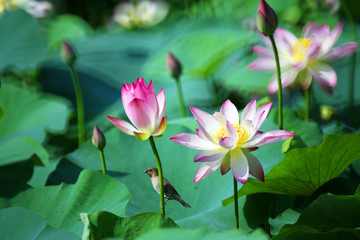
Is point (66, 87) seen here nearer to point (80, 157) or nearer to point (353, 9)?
point (80, 157)

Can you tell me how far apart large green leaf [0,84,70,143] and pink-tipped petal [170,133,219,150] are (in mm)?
760

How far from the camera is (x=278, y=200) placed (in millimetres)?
906

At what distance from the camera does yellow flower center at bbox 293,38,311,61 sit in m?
0.94

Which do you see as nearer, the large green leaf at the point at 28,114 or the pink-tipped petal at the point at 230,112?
the pink-tipped petal at the point at 230,112

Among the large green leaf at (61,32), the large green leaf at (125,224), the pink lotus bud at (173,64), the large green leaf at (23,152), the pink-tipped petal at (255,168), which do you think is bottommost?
the large green leaf at (61,32)

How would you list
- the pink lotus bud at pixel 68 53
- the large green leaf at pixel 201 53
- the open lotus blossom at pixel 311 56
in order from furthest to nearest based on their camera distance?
the large green leaf at pixel 201 53, the pink lotus bud at pixel 68 53, the open lotus blossom at pixel 311 56

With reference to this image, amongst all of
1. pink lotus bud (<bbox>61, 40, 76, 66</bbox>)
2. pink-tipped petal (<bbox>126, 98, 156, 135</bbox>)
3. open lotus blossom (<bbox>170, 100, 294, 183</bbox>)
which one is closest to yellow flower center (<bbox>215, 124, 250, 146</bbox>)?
open lotus blossom (<bbox>170, 100, 294, 183</bbox>)

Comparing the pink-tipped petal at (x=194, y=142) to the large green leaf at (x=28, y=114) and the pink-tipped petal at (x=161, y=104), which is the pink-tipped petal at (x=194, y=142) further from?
the large green leaf at (x=28, y=114)

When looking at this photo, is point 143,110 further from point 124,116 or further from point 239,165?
point 124,116

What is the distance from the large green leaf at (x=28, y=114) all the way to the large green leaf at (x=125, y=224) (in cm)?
71

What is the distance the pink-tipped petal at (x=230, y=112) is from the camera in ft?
2.37

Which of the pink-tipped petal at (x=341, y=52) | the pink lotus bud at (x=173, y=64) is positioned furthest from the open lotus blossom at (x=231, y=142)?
the pink lotus bud at (x=173, y=64)

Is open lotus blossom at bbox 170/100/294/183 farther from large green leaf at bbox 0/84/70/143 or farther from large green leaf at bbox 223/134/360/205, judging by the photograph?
large green leaf at bbox 0/84/70/143

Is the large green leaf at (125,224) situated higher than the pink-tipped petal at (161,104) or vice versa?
the pink-tipped petal at (161,104)
